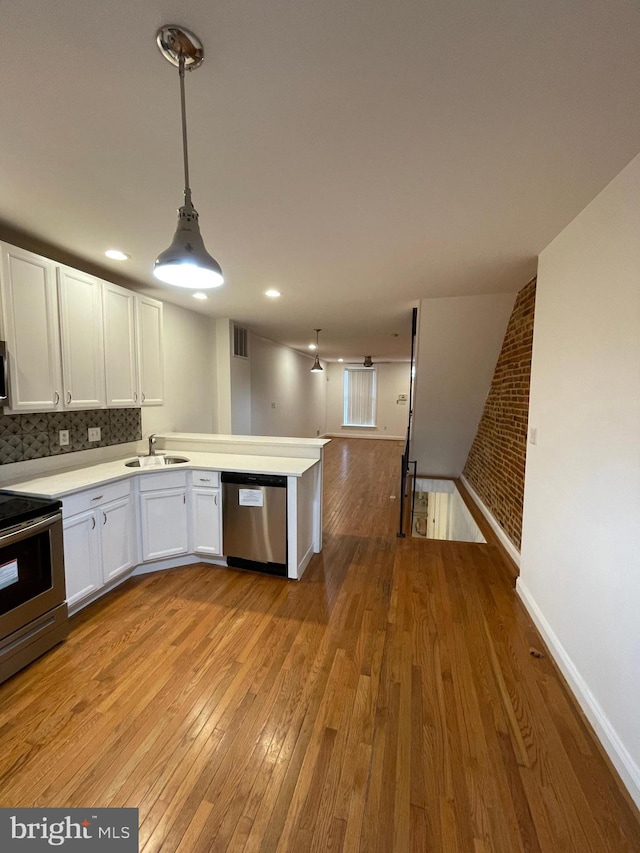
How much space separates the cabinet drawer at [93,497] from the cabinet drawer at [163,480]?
0.12 meters

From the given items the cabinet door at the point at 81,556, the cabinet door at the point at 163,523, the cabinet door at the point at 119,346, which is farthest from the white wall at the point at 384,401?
the cabinet door at the point at 81,556

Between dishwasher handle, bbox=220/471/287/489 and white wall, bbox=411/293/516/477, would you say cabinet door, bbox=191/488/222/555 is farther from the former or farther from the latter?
white wall, bbox=411/293/516/477

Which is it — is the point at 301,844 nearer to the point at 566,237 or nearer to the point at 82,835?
the point at 82,835

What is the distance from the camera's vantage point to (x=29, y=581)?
1921mm

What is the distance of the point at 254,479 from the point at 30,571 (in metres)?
1.46

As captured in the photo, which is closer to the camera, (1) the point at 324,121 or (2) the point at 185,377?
(1) the point at 324,121

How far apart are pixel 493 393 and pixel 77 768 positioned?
4.71m

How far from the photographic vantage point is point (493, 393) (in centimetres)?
436

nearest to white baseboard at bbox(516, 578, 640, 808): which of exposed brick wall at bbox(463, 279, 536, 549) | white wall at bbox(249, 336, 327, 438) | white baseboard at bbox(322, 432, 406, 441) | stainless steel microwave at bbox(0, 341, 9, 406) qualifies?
exposed brick wall at bbox(463, 279, 536, 549)

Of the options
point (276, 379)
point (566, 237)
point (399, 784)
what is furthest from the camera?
point (276, 379)

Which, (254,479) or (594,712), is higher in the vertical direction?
(254,479)

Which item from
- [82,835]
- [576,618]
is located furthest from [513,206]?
[82,835]

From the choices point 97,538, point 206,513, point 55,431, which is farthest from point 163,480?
point 55,431

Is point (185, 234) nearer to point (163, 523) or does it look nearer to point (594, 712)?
point (163, 523)
